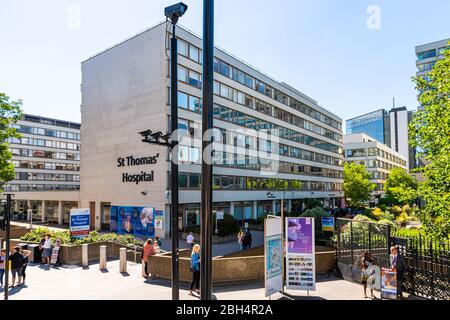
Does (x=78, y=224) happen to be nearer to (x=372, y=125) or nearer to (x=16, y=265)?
(x=16, y=265)

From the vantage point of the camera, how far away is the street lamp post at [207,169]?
4699 millimetres

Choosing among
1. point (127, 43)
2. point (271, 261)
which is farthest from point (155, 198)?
point (271, 261)

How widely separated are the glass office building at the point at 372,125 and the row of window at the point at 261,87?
82.9 metres

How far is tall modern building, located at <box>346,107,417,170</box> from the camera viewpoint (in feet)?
452

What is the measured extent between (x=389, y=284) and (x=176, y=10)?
1009cm

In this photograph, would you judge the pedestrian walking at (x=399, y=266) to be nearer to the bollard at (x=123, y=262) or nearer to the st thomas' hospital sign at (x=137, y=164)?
the bollard at (x=123, y=262)

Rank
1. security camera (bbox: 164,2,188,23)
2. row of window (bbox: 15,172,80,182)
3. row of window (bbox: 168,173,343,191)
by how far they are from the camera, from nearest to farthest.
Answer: security camera (bbox: 164,2,188,23) < row of window (bbox: 168,173,343,191) < row of window (bbox: 15,172,80,182)

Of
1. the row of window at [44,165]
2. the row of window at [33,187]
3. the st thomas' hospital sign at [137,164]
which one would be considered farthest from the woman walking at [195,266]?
the row of window at [44,165]

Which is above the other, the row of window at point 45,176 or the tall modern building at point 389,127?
the tall modern building at point 389,127

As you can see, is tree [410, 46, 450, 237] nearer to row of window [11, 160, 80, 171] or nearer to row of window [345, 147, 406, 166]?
row of window [345, 147, 406, 166]

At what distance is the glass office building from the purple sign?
145600 millimetres

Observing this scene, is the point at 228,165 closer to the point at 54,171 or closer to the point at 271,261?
the point at 271,261

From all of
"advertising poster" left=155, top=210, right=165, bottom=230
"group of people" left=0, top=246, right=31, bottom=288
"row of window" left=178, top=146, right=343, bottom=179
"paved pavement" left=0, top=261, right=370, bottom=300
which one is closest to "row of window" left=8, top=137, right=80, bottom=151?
"row of window" left=178, top=146, right=343, bottom=179

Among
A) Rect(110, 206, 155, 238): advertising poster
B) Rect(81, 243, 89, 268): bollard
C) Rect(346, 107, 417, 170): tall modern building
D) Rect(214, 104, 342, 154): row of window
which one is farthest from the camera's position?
Rect(346, 107, 417, 170): tall modern building
